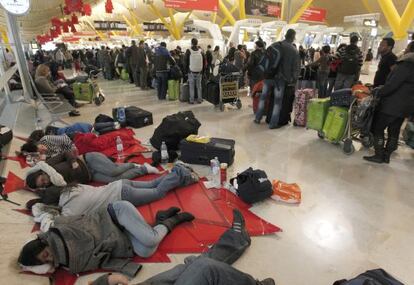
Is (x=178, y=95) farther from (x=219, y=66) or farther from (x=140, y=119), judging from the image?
(x=140, y=119)

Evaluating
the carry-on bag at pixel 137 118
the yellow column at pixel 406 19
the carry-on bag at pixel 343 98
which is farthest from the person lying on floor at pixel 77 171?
the yellow column at pixel 406 19

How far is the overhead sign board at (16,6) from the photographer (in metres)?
5.26

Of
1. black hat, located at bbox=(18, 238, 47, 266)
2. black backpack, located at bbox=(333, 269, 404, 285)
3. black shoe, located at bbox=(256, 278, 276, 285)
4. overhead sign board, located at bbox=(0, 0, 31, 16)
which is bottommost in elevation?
black shoe, located at bbox=(256, 278, 276, 285)

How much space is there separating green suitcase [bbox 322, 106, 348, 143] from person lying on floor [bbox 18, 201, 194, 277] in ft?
10.8

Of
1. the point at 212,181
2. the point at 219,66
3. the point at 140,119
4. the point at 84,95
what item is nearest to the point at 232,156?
the point at 212,181

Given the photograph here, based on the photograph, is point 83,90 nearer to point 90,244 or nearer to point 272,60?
point 272,60

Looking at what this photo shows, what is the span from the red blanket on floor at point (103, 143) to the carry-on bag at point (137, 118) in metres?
0.88

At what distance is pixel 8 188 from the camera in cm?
312

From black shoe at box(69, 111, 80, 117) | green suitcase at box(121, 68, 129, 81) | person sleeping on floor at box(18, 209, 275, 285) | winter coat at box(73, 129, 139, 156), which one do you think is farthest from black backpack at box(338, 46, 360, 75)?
green suitcase at box(121, 68, 129, 81)

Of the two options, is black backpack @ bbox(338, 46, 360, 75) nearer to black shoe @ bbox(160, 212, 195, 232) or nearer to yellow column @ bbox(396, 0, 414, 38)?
black shoe @ bbox(160, 212, 195, 232)

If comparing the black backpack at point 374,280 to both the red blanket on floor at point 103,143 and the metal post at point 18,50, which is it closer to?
the red blanket on floor at point 103,143

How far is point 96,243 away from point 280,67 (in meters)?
4.51

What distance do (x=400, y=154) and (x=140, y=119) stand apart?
4668mm

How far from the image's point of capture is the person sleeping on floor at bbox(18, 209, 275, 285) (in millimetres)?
1709
